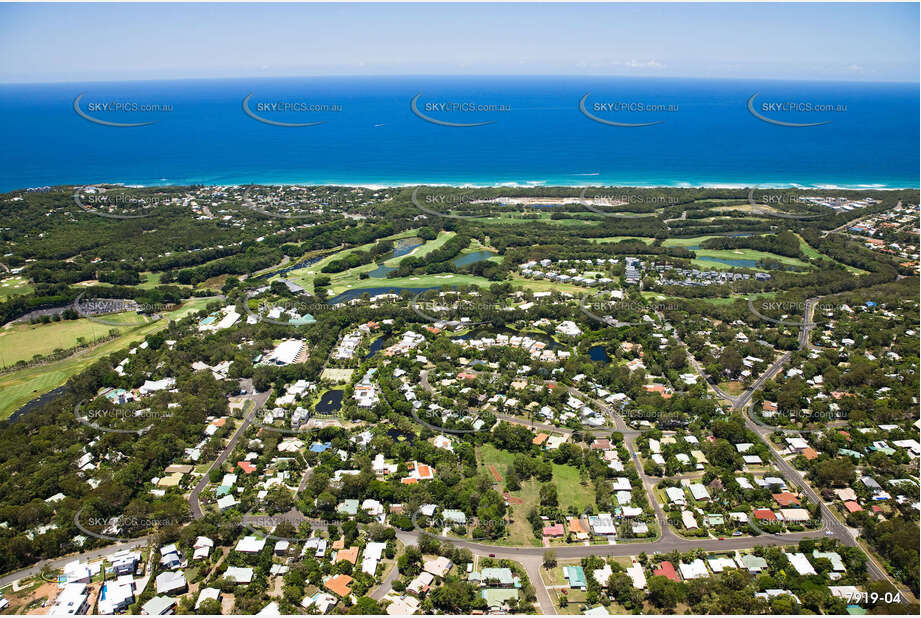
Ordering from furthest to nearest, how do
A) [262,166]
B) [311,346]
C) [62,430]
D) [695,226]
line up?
[262,166], [695,226], [311,346], [62,430]

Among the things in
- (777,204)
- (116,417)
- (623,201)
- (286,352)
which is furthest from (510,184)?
(116,417)

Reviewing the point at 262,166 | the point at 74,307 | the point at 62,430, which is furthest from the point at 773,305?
the point at 262,166

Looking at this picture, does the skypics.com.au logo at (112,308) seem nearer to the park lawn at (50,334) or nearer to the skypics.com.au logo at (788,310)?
the park lawn at (50,334)

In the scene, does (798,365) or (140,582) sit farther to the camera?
(798,365)

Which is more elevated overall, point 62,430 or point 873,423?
point 873,423

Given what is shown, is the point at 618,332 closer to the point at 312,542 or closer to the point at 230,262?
the point at 312,542
